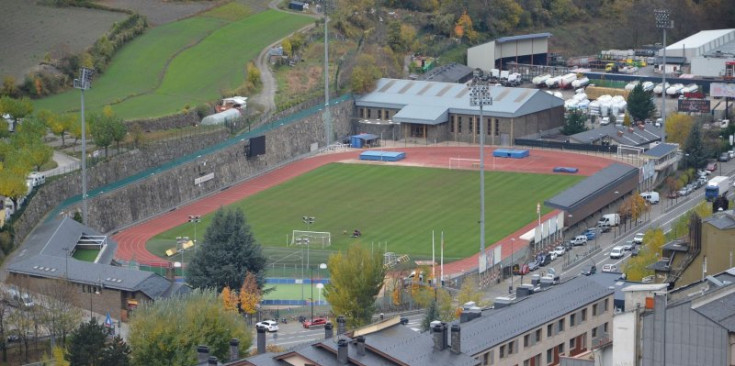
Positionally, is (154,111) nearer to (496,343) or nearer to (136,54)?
(136,54)

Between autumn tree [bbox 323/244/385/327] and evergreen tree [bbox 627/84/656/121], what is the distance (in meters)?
58.6

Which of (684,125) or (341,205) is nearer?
(341,205)

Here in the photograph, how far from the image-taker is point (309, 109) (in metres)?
140

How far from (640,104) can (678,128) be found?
783 cm

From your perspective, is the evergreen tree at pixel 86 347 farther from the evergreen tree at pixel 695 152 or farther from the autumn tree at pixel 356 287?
the evergreen tree at pixel 695 152

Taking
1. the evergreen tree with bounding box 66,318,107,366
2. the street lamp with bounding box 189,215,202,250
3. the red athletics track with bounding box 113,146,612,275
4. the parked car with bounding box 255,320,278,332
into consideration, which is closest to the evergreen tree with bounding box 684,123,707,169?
the red athletics track with bounding box 113,146,612,275

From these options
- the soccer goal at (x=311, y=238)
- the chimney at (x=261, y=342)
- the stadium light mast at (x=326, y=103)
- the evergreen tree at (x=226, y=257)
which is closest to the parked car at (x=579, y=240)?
the soccer goal at (x=311, y=238)

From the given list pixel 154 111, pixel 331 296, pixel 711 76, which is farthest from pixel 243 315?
pixel 711 76

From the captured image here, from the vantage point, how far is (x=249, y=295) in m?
93.4

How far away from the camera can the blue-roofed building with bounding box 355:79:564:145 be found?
454 ft

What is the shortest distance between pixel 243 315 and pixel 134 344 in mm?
17370

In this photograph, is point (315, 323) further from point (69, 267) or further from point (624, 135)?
point (624, 135)

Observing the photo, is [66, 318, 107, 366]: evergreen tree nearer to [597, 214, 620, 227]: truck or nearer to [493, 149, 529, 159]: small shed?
[597, 214, 620, 227]: truck

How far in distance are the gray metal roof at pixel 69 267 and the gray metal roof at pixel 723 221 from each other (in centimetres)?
2922
